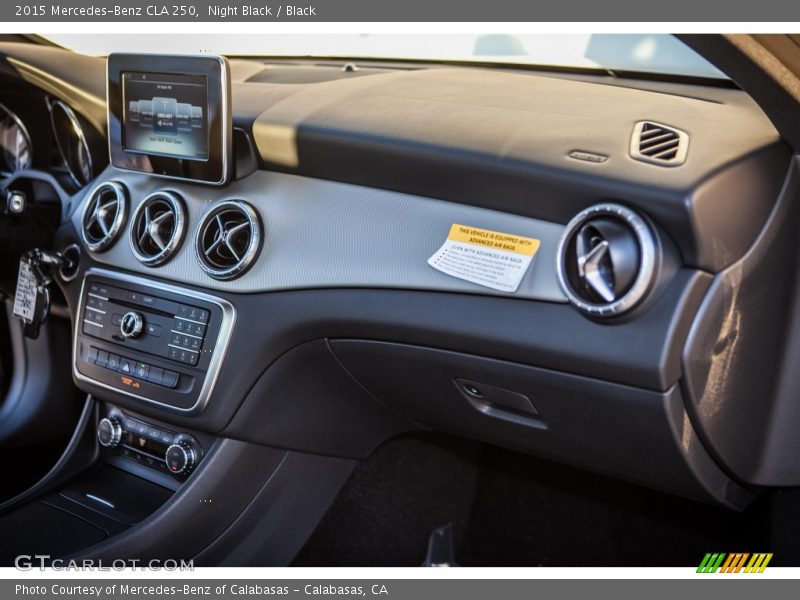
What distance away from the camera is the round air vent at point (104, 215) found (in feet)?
5.72

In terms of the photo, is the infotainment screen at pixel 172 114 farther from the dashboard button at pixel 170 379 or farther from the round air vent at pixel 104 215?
the dashboard button at pixel 170 379

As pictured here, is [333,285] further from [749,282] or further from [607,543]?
[607,543]

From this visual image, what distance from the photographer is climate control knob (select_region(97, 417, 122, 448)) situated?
1824 millimetres

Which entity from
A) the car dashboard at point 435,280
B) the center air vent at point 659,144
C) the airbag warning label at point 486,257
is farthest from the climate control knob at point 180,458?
the center air vent at point 659,144

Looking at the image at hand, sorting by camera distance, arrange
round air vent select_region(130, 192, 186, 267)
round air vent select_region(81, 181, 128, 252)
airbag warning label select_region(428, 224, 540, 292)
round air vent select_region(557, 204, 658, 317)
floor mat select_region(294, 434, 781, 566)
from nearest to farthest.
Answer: round air vent select_region(557, 204, 658, 317), airbag warning label select_region(428, 224, 540, 292), round air vent select_region(130, 192, 186, 267), round air vent select_region(81, 181, 128, 252), floor mat select_region(294, 434, 781, 566)

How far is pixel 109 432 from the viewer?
183 centimetres

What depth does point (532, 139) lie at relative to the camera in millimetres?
1285

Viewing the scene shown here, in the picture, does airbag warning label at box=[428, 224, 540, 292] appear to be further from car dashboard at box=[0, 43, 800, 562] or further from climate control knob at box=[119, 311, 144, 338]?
climate control knob at box=[119, 311, 144, 338]

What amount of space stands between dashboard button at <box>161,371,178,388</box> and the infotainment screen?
1.18 feet

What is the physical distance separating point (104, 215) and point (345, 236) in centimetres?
62

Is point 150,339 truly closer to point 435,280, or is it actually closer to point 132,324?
point 132,324

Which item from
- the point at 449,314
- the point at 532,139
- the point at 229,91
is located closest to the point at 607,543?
the point at 449,314

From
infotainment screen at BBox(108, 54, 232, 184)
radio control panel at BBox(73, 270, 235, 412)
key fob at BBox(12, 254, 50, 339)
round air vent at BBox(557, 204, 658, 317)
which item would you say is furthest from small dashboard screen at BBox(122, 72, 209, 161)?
round air vent at BBox(557, 204, 658, 317)

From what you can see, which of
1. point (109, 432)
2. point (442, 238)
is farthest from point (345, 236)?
point (109, 432)
